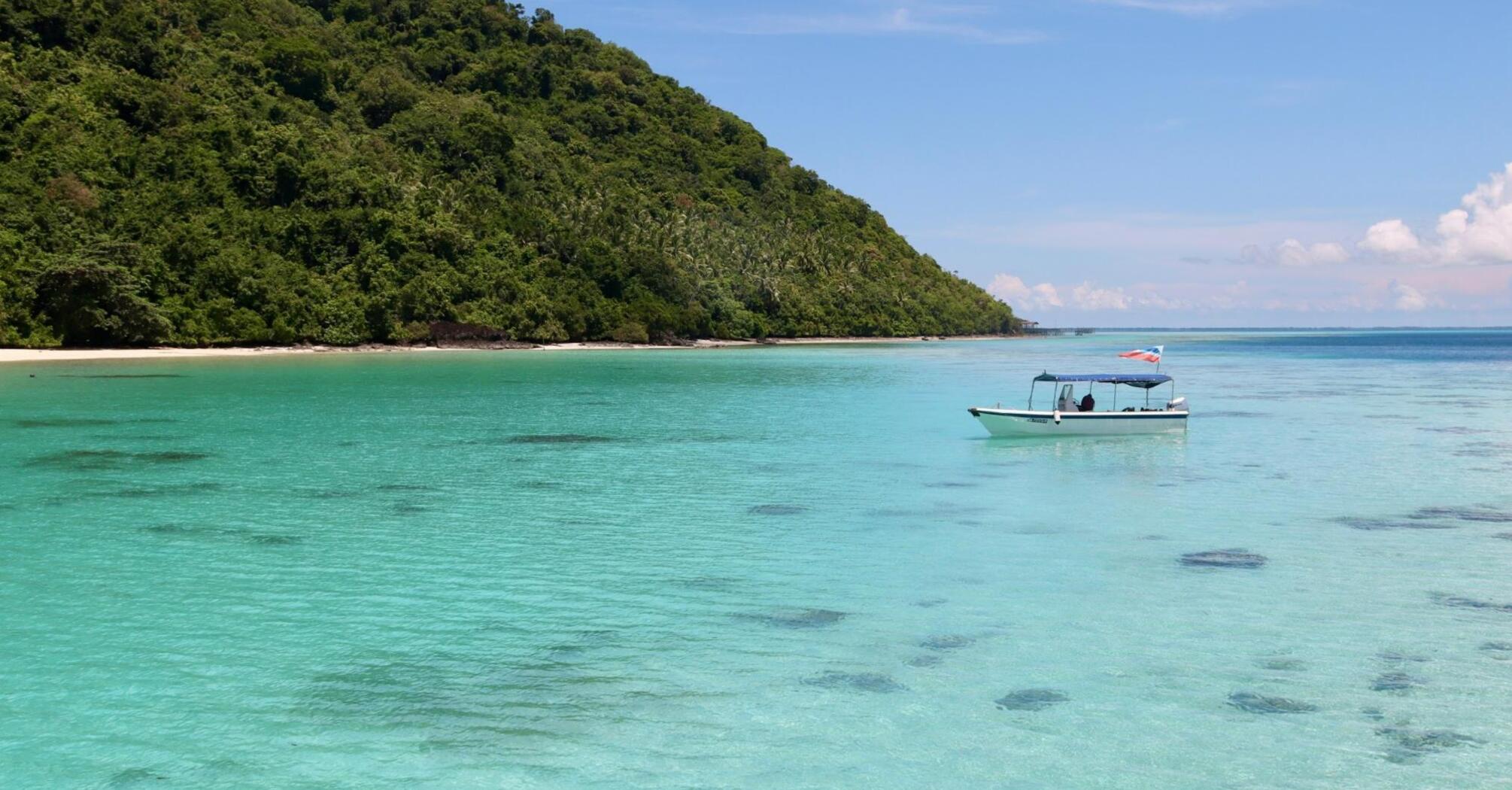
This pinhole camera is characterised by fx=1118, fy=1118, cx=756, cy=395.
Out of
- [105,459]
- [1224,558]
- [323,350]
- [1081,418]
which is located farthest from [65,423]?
[323,350]

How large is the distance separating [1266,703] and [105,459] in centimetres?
2985

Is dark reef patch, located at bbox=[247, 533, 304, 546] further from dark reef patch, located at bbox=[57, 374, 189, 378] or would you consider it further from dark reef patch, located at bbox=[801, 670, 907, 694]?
dark reef patch, located at bbox=[57, 374, 189, 378]

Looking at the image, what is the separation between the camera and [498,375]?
72375mm

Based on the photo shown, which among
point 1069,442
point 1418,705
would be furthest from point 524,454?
point 1418,705

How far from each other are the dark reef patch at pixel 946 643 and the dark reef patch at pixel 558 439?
2299 centimetres

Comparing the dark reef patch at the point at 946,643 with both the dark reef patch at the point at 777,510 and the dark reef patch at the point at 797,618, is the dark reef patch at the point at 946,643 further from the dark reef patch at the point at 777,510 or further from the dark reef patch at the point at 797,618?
the dark reef patch at the point at 777,510

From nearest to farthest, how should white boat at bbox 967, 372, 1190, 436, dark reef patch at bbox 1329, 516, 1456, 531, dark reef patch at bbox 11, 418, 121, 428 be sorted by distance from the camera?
1. dark reef patch at bbox 1329, 516, 1456, 531
2. white boat at bbox 967, 372, 1190, 436
3. dark reef patch at bbox 11, 418, 121, 428

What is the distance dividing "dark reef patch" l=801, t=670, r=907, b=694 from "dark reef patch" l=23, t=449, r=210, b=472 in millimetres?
23533

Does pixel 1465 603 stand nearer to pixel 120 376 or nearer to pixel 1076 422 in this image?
pixel 1076 422

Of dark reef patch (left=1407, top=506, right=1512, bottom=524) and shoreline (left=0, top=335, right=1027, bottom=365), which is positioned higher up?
shoreline (left=0, top=335, right=1027, bottom=365)

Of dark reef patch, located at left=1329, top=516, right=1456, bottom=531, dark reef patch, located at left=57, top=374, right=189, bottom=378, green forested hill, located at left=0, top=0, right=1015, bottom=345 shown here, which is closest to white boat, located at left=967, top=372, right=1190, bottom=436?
dark reef patch, located at left=1329, top=516, right=1456, bottom=531

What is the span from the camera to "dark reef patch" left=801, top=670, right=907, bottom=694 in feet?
40.1

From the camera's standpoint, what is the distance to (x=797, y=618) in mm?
15109

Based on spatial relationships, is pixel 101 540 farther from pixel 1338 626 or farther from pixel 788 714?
pixel 1338 626
